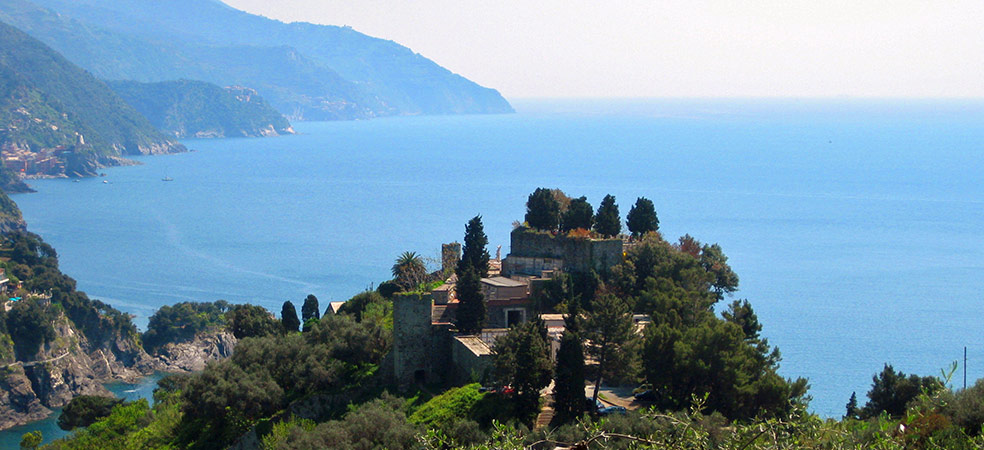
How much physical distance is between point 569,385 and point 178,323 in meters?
45.9

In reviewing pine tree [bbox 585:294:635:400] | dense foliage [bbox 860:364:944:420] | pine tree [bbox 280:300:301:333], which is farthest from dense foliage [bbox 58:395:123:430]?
dense foliage [bbox 860:364:944:420]

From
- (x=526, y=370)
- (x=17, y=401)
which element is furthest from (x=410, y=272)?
(x=17, y=401)

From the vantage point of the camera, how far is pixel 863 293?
201 ft

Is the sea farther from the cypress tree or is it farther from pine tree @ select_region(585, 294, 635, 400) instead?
pine tree @ select_region(585, 294, 635, 400)

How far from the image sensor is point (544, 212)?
104 feet

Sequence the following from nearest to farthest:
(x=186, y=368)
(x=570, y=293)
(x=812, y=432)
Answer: (x=812, y=432), (x=570, y=293), (x=186, y=368)

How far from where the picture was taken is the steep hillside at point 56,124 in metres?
155

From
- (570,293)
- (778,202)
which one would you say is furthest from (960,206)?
(570,293)

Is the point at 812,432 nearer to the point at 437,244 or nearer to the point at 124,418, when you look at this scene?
the point at 124,418

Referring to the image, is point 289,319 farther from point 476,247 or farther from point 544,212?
Answer: point 544,212

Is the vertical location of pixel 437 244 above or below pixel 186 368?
above

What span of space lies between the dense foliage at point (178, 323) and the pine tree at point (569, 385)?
1764 inches

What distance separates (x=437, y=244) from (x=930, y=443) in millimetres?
65276

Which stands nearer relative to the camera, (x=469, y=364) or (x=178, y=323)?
(x=469, y=364)
